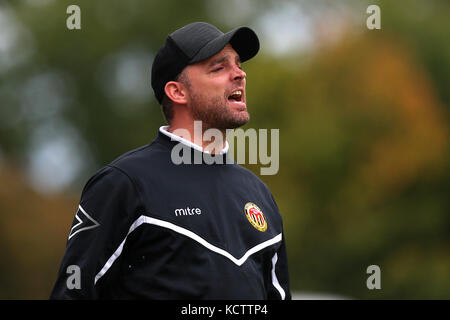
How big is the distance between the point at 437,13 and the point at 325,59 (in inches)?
140

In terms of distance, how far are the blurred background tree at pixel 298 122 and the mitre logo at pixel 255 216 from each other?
15376mm

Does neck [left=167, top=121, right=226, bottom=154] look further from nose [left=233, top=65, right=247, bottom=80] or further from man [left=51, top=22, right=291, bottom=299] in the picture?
nose [left=233, top=65, right=247, bottom=80]

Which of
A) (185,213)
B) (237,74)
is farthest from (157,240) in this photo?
(237,74)

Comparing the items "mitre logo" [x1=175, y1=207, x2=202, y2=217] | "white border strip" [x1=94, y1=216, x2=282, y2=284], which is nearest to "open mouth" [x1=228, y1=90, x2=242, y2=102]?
"mitre logo" [x1=175, y1=207, x2=202, y2=217]

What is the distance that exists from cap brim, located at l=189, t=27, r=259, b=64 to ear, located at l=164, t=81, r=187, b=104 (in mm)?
140

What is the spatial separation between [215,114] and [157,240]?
763 mm

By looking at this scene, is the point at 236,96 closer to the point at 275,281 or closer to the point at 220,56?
the point at 220,56

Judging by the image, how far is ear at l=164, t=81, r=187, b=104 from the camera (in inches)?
156

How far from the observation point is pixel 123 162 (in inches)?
143

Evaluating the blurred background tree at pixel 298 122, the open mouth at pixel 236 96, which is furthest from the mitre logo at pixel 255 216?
the blurred background tree at pixel 298 122

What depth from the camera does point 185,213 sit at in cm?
355

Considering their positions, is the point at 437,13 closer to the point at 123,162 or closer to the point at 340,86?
the point at 340,86

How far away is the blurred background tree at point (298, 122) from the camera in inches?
773
